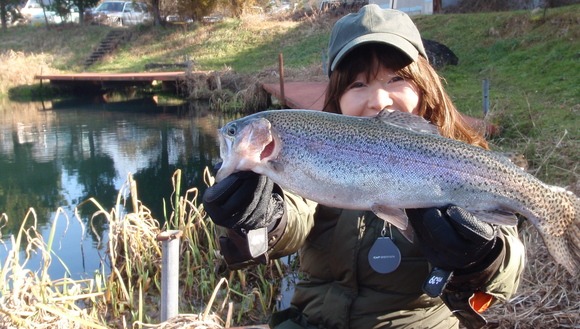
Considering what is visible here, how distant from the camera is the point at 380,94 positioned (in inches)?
116

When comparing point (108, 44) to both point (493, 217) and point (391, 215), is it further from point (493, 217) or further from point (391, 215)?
point (493, 217)

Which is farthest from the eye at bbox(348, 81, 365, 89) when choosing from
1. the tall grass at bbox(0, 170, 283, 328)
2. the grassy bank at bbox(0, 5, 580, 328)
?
the tall grass at bbox(0, 170, 283, 328)

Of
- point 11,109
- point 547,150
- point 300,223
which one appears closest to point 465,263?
point 300,223

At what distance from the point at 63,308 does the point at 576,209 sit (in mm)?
3825

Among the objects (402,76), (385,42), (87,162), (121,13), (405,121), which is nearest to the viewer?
(405,121)

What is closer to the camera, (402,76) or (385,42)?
(385,42)

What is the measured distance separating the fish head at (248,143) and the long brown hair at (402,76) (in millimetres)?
737

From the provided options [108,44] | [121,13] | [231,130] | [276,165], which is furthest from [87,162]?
[121,13]

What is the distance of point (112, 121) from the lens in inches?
795

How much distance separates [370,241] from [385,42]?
92 cm

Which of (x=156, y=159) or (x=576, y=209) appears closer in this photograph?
(x=576, y=209)

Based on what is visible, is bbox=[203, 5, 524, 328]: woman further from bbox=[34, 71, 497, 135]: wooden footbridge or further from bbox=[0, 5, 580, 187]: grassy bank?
bbox=[34, 71, 497, 135]: wooden footbridge

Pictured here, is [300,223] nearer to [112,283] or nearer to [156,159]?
[112,283]

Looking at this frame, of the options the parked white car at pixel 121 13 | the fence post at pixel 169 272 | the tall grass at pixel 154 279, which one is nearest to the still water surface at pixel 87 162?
the tall grass at pixel 154 279
